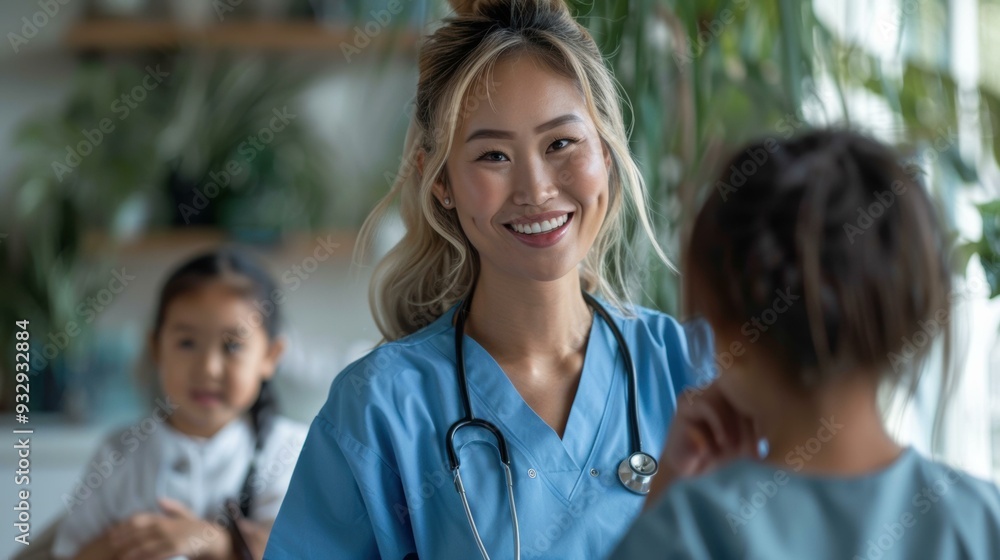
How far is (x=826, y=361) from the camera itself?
29.9 inches

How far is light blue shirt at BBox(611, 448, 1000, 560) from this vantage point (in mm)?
748

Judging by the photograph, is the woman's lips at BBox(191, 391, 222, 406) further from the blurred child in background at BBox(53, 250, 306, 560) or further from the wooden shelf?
the wooden shelf

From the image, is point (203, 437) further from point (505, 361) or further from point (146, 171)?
point (146, 171)

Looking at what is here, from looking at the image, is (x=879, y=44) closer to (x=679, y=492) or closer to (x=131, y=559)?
(x=679, y=492)

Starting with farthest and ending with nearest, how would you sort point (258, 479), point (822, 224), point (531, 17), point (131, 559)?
point (258, 479) → point (131, 559) → point (531, 17) → point (822, 224)

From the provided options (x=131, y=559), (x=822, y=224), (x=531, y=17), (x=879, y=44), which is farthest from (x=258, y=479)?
(x=879, y=44)

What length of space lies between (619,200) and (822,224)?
0.60 meters

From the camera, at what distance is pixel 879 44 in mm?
2096

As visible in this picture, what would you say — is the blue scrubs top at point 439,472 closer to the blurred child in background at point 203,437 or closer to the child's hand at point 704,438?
the child's hand at point 704,438

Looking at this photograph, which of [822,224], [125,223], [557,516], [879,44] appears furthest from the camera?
[125,223]

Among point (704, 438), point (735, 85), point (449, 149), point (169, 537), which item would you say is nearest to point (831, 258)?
point (704, 438)

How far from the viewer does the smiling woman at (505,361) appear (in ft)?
3.78

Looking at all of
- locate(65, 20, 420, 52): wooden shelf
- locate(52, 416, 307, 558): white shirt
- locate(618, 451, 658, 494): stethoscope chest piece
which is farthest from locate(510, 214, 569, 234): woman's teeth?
locate(65, 20, 420, 52): wooden shelf

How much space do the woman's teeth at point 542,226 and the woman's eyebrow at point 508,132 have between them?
11cm
